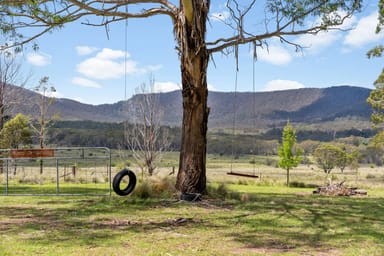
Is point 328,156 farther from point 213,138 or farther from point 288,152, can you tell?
point 213,138

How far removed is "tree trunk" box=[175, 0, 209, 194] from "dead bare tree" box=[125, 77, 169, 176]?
14.6 m

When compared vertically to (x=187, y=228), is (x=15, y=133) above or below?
above

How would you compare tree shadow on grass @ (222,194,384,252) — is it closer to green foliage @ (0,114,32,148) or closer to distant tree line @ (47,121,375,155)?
green foliage @ (0,114,32,148)

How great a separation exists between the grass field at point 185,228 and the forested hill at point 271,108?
11707 cm

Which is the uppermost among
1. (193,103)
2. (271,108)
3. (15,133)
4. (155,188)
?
(271,108)

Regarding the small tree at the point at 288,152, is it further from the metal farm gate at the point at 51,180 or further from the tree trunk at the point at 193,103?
the tree trunk at the point at 193,103

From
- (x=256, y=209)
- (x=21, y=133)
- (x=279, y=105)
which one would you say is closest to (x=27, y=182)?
(x=21, y=133)

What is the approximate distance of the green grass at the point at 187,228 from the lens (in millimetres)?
4922

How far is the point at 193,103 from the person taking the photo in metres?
9.71

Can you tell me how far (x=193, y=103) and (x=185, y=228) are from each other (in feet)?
13.0

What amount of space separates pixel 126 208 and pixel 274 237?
3717 millimetres

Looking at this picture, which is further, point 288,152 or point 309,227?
point 288,152

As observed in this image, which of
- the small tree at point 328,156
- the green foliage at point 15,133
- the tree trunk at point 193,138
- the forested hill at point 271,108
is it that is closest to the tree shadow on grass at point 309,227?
the tree trunk at point 193,138

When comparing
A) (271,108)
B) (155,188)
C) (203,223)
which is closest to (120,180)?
(155,188)
